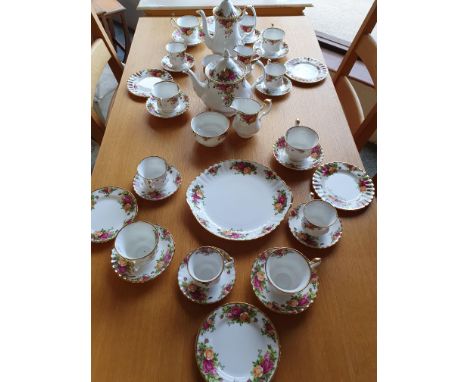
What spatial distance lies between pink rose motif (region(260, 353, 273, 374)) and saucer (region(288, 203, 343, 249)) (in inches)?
9.1

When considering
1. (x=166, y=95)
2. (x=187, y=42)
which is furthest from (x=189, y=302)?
(x=187, y=42)

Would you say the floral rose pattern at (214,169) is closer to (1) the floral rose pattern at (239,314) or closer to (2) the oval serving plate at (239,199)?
(2) the oval serving plate at (239,199)

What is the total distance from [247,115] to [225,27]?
1.00 ft

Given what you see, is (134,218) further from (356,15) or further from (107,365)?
(356,15)

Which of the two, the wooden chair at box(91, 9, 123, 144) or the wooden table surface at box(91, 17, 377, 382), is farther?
the wooden chair at box(91, 9, 123, 144)

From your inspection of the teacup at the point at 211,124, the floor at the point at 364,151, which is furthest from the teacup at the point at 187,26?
the floor at the point at 364,151

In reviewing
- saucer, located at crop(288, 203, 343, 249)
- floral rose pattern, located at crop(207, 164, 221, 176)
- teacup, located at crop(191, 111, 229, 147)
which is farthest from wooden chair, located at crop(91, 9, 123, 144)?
saucer, located at crop(288, 203, 343, 249)

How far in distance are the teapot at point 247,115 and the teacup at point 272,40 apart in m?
0.33

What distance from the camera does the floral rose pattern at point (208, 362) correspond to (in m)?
0.52

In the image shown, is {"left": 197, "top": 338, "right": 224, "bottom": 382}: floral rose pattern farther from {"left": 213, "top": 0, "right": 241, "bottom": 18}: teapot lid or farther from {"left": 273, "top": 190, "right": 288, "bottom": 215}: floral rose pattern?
{"left": 213, "top": 0, "right": 241, "bottom": 18}: teapot lid

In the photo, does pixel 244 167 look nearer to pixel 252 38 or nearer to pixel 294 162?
pixel 294 162

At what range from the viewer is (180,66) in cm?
110

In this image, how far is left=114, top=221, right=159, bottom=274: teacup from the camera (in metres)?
0.63

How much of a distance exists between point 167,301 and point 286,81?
0.76 m
